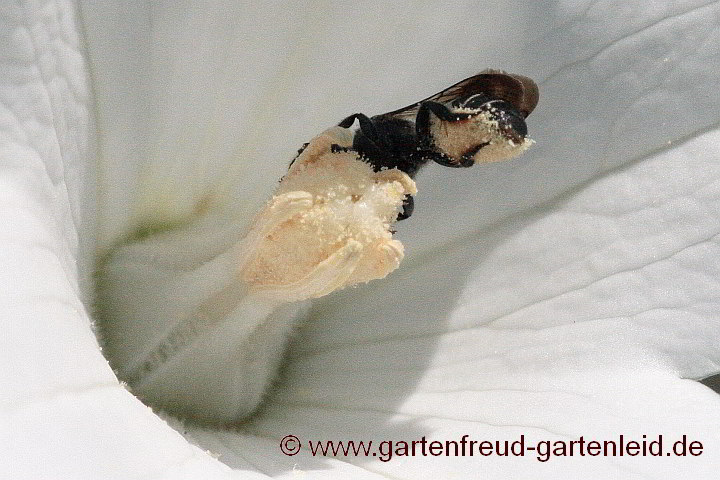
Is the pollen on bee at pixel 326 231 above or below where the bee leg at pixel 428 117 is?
below

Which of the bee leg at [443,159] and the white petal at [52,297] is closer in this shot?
the white petal at [52,297]

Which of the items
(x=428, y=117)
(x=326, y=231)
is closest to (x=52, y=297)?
(x=326, y=231)

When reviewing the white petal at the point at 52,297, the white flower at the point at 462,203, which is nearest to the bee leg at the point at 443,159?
the white flower at the point at 462,203

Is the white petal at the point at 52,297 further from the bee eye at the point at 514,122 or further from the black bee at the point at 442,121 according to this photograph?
the bee eye at the point at 514,122

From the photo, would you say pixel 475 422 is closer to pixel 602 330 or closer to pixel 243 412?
pixel 602 330

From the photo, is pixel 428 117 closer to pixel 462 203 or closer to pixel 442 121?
pixel 442 121

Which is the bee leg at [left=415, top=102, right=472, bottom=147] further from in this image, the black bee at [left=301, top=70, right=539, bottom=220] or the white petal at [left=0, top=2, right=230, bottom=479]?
the white petal at [left=0, top=2, right=230, bottom=479]
